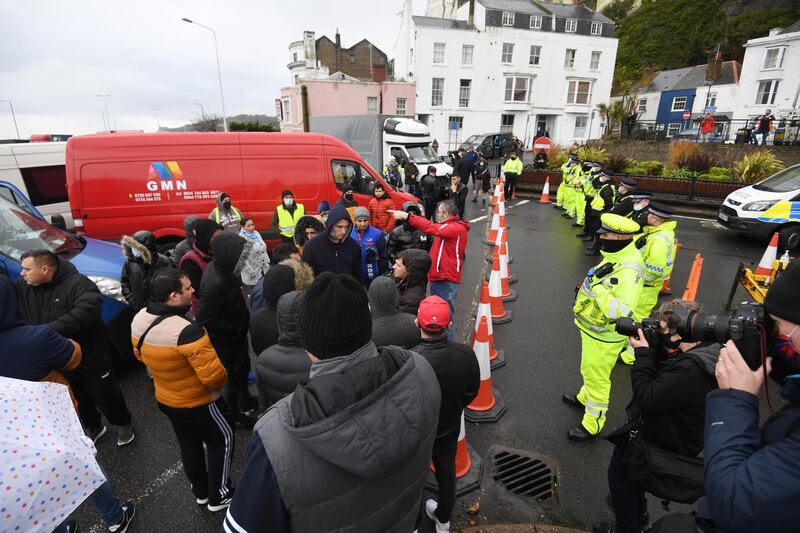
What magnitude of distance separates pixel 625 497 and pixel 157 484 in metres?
3.56

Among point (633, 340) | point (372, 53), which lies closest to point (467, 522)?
point (633, 340)

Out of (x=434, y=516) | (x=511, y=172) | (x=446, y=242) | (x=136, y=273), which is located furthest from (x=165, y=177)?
(x=511, y=172)

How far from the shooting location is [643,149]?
21938 millimetres

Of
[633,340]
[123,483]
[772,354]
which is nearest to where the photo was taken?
[772,354]

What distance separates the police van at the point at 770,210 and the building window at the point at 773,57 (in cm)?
3211

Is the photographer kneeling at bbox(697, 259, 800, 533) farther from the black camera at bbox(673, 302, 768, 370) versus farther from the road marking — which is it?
the road marking

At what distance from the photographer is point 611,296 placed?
3.22 m

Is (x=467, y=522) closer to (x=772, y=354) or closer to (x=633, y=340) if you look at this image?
(x=633, y=340)

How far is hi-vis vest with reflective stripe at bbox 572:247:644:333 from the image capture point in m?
3.15

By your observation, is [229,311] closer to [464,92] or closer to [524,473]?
[524,473]

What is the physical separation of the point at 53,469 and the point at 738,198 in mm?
12822

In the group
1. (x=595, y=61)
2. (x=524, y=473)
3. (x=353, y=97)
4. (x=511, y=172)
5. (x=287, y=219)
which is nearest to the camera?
(x=524, y=473)

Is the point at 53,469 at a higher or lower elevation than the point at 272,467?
lower

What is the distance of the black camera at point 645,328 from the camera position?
7.75 ft
